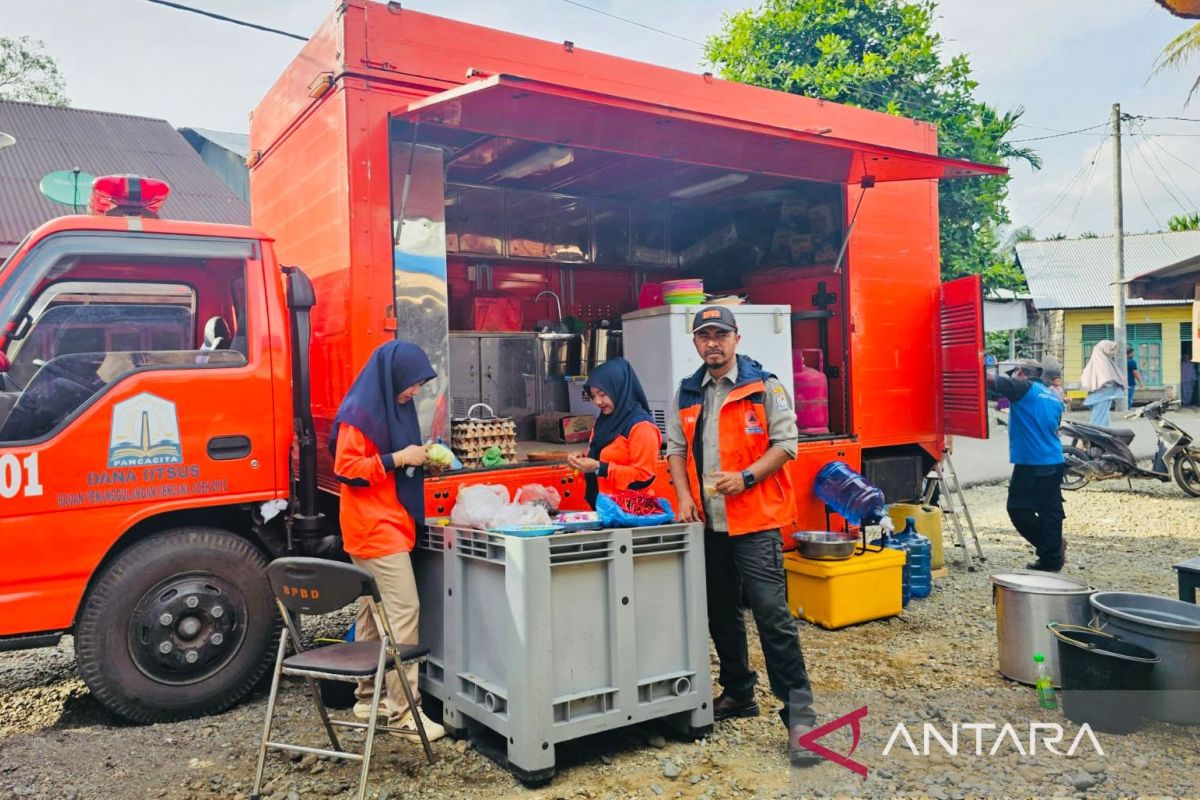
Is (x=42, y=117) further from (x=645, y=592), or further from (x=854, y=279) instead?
(x=645, y=592)

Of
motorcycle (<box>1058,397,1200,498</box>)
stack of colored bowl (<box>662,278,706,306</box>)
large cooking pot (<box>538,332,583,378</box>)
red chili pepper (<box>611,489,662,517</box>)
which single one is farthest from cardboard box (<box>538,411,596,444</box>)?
motorcycle (<box>1058,397,1200,498</box>)

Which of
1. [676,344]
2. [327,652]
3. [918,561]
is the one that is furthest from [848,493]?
[327,652]

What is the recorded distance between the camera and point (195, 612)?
3941 mm

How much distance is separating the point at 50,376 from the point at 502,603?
7.41 ft

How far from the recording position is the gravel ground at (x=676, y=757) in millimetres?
3273

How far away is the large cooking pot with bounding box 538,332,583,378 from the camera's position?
6.82m

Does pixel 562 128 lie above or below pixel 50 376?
above

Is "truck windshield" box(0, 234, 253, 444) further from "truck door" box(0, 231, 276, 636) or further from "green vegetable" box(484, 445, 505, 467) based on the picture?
"green vegetable" box(484, 445, 505, 467)

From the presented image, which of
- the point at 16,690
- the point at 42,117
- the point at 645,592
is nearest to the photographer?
the point at 645,592

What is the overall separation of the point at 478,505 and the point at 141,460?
5.04ft

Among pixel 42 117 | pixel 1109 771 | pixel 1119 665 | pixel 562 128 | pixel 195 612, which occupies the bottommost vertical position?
pixel 1109 771

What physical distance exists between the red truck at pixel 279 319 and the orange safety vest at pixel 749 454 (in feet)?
4.14

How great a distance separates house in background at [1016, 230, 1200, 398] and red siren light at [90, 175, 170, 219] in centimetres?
2449

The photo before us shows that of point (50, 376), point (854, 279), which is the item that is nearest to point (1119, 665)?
point (854, 279)
